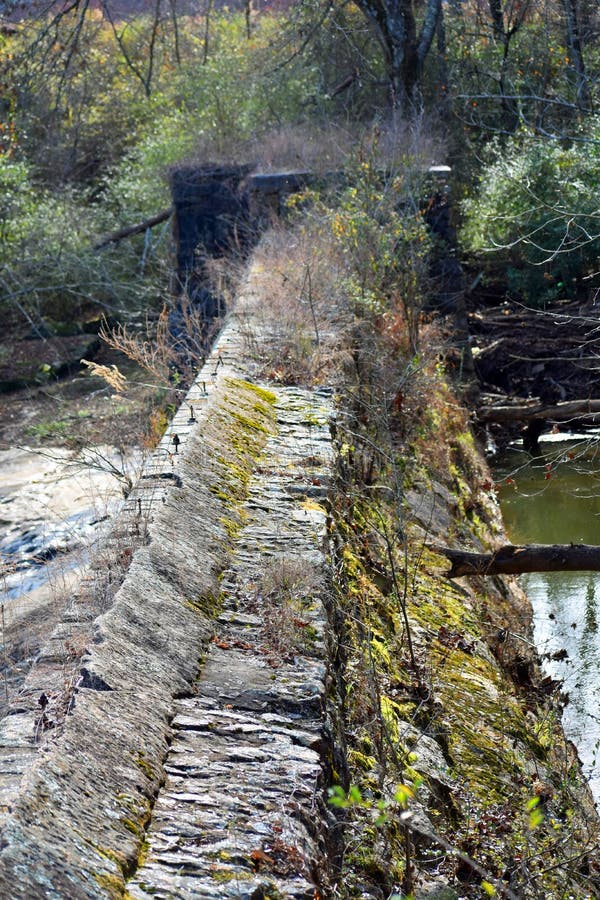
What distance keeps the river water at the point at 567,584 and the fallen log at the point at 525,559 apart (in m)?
0.52

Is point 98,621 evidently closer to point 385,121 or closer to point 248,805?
point 248,805

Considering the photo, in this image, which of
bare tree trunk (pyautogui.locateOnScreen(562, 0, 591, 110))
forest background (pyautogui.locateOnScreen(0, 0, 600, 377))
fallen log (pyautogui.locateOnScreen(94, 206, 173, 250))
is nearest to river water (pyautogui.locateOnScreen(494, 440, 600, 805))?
forest background (pyautogui.locateOnScreen(0, 0, 600, 377))

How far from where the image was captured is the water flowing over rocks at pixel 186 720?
244cm

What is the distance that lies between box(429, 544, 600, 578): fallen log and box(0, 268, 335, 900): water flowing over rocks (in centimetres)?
185

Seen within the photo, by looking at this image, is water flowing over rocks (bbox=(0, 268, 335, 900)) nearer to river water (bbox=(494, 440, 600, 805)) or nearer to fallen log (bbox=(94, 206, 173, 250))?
river water (bbox=(494, 440, 600, 805))

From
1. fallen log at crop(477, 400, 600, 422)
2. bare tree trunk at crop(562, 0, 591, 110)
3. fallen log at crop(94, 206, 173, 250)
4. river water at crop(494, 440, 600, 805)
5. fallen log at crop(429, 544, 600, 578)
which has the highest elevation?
bare tree trunk at crop(562, 0, 591, 110)

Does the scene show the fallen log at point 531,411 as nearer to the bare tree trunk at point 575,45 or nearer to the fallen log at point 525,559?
the fallen log at point 525,559

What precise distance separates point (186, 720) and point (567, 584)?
6.74 meters

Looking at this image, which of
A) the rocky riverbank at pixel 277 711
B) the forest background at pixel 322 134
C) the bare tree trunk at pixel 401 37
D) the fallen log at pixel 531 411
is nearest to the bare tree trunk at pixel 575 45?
the forest background at pixel 322 134

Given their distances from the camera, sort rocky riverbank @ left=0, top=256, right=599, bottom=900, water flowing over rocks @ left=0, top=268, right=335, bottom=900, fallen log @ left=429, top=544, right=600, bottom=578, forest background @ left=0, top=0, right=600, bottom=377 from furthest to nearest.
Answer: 1. forest background @ left=0, top=0, right=600, bottom=377
2. fallen log @ left=429, top=544, right=600, bottom=578
3. rocky riverbank @ left=0, top=256, right=599, bottom=900
4. water flowing over rocks @ left=0, top=268, right=335, bottom=900

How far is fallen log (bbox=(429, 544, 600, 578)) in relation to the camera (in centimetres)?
639

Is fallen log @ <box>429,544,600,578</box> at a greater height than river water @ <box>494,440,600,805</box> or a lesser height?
greater

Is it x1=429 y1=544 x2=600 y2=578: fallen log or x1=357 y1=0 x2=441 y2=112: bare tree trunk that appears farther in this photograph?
x1=357 y1=0 x2=441 y2=112: bare tree trunk

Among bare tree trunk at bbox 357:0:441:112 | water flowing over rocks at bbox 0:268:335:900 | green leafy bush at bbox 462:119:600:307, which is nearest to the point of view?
water flowing over rocks at bbox 0:268:335:900
